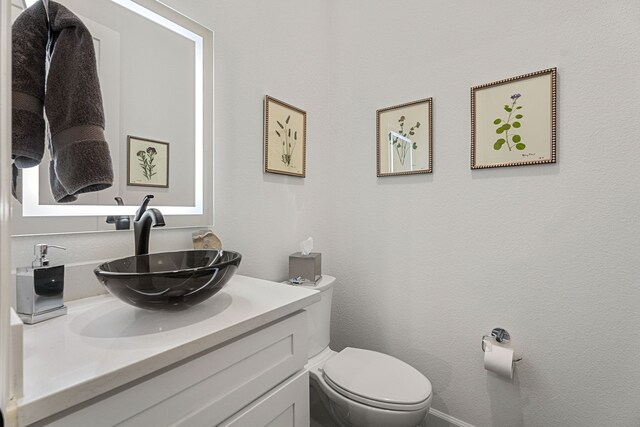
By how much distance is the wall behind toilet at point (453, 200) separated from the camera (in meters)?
1.09

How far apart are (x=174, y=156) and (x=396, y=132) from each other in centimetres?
108

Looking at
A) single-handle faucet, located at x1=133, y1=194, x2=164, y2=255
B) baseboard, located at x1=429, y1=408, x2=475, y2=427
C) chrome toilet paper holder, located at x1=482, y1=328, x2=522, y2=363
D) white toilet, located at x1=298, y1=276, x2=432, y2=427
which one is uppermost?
single-handle faucet, located at x1=133, y1=194, x2=164, y2=255

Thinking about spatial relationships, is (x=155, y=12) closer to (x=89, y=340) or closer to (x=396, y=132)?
(x=89, y=340)

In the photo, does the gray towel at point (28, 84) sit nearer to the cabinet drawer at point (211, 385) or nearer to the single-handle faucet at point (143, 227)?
the single-handle faucet at point (143, 227)

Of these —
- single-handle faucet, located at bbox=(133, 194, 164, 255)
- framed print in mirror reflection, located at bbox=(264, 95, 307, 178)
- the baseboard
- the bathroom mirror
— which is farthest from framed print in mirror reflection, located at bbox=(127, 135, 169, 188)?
the baseboard

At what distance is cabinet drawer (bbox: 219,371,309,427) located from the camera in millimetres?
687

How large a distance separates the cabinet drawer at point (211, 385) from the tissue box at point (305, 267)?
1.83 feet

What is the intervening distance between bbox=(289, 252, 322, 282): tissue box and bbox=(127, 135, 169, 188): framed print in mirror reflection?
659mm

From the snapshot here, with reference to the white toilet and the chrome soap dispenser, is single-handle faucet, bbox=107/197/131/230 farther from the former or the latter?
the white toilet

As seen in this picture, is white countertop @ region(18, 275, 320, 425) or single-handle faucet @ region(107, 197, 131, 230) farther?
single-handle faucet @ region(107, 197, 131, 230)

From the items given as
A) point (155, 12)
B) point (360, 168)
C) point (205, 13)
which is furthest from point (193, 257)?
point (360, 168)

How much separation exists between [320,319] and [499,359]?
0.76 meters

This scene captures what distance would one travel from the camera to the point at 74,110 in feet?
2.30

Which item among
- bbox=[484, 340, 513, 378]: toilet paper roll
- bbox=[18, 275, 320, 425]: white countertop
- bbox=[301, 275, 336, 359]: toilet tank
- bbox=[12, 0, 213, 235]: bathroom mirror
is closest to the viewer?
bbox=[18, 275, 320, 425]: white countertop
